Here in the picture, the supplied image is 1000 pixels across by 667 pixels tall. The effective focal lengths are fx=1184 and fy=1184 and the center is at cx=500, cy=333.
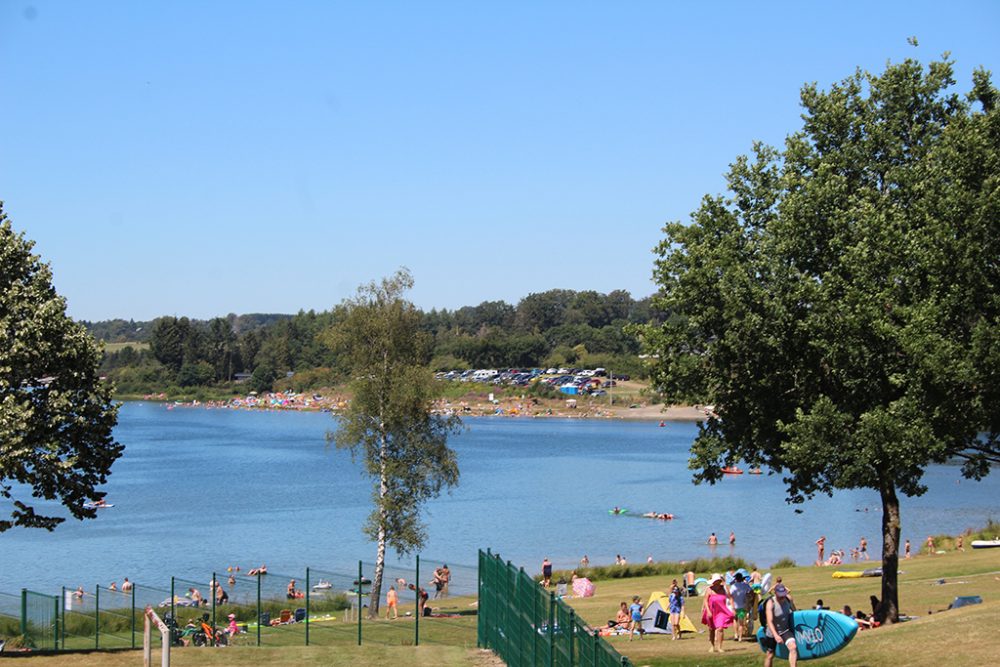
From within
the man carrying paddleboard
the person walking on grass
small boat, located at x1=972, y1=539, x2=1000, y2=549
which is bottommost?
small boat, located at x1=972, y1=539, x2=1000, y2=549

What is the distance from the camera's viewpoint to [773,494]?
112 meters

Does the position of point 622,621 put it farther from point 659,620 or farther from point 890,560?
point 890,560

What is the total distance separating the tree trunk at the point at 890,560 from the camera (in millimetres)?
26469

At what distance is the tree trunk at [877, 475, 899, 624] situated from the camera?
2647 centimetres

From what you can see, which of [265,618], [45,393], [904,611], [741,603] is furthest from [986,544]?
[45,393]

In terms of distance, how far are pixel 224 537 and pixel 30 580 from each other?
1829cm

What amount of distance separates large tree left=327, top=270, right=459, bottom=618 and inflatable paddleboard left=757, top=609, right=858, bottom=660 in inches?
879

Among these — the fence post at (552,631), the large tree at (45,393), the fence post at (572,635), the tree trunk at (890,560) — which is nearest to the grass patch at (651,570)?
the tree trunk at (890,560)

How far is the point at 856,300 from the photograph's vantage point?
24500 millimetres

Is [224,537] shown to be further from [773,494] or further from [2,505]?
[773,494]

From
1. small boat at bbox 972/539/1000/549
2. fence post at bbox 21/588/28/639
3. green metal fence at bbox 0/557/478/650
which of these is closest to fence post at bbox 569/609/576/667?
green metal fence at bbox 0/557/478/650

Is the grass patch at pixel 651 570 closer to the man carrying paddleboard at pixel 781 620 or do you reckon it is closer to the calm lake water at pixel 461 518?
the calm lake water at pixel 461 518

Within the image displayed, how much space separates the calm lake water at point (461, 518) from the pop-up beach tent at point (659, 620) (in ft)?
114

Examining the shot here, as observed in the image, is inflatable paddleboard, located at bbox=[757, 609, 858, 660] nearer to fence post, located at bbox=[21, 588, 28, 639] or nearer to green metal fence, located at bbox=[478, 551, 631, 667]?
green metal fence, located at bbox=[478, 551, 631, 667]
